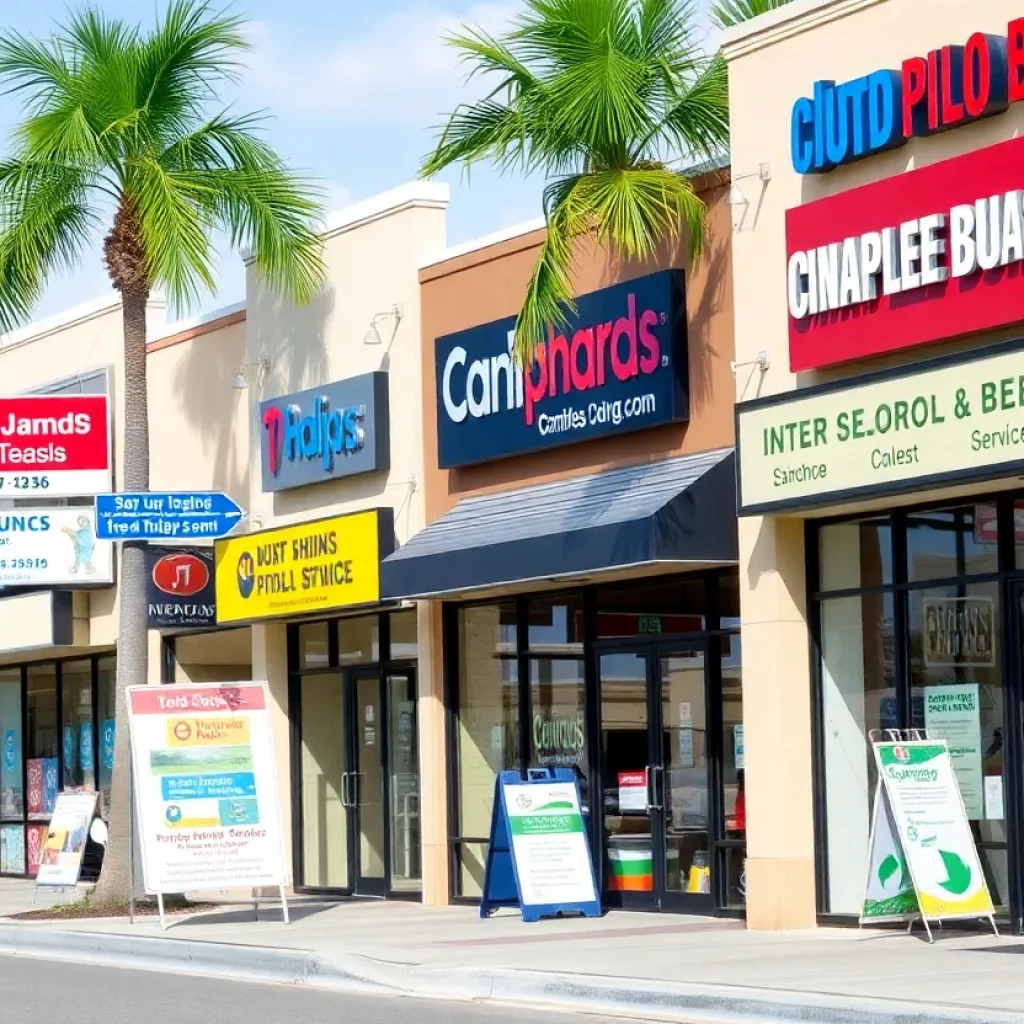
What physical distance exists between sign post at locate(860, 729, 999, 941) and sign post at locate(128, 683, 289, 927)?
5589 millimetres

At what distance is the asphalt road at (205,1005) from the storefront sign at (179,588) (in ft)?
25.3

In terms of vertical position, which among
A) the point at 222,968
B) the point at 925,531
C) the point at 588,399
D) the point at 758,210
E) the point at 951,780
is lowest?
the point at 222,968

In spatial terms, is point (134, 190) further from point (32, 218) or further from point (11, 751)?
point (11, 751)

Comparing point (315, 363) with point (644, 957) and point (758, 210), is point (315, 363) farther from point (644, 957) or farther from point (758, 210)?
point (644, 957)

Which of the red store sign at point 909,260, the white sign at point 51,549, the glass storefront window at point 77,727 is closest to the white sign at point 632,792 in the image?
the red store sign at point 909,260

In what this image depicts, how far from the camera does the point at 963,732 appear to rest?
49.0ft

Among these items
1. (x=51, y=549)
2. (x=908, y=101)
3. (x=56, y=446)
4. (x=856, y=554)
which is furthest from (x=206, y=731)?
(x=908, y=101)

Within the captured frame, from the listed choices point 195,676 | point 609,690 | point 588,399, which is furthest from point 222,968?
point 195,676

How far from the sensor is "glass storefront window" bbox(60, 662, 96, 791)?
27422mm

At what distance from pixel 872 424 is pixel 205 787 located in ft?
22.5

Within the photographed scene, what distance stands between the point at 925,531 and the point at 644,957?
12.7ft

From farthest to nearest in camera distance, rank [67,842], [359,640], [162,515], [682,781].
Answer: [359,640] < [67,842] < [162,515] < [682,781]

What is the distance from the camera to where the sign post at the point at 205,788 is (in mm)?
17422

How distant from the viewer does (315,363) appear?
2198cm
